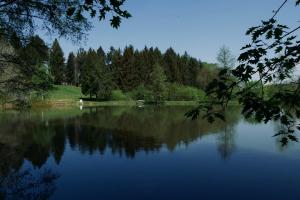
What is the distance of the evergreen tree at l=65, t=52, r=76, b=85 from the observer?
398 ft

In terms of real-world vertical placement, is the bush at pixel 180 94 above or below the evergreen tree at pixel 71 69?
below

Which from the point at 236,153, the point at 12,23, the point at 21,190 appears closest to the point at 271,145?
the point at 236,153

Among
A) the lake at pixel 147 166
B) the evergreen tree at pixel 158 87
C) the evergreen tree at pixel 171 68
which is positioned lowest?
the lake at pixel 147 166

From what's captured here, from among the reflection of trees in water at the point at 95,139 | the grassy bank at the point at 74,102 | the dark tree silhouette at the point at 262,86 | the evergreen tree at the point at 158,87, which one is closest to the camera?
the dark tree silhouette at the point at 262,86

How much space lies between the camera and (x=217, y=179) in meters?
16.5

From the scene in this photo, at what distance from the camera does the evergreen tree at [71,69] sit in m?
121

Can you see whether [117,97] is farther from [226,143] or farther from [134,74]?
[226,143]

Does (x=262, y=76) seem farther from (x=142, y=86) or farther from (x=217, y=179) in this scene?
(x=142, y=86)

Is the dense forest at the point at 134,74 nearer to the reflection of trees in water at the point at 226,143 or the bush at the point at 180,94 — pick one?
the bush at the point at 180,94

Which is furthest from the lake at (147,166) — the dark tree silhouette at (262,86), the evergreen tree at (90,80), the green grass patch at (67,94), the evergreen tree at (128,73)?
the evergreen tree at (128,73)

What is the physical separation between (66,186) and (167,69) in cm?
9980

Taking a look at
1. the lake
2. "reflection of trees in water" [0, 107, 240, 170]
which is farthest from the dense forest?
the lake

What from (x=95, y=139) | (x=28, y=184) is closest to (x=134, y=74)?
(x=95, y=139)

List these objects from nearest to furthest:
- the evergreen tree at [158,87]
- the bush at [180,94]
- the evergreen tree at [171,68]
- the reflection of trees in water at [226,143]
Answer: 1. the reflection of trees in water at [226,143]
2. the evergreen tree at [158,87]
3. the bush at [180,94]
4. the evergreen tree at [171,68]
